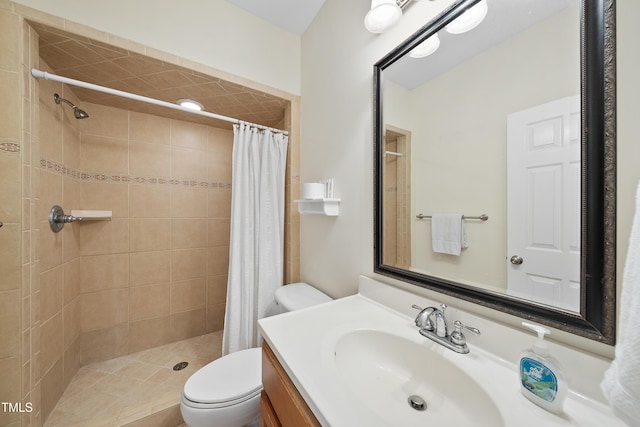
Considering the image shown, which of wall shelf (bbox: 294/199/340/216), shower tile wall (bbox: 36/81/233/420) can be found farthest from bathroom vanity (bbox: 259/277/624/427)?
shower tile wall (bbox: 36/81/233/420)

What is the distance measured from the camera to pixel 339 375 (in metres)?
0.52

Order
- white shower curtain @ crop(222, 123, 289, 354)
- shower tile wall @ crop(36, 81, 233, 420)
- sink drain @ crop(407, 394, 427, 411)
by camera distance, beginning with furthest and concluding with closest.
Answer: white shower curtain @ crop(222, 123, 289, 354) → shower tile wall @ crop(36, 81, 233, 420) → sink drain @ crop(407, 394, 427, 411)

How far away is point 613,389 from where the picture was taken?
11.0 inches

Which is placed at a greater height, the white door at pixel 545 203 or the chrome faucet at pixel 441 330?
the white door at pixel 545 203

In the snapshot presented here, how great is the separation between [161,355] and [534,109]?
2.57 meters

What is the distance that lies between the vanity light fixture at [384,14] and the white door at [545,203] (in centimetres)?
61

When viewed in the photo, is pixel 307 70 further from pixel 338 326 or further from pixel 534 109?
pixel 338 326

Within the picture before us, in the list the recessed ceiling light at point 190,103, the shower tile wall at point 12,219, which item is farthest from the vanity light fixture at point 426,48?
the shower tile wall at point 12,219

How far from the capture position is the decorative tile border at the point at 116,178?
1.26m

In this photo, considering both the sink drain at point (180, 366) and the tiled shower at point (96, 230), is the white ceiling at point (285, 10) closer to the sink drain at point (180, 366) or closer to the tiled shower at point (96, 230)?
the tiled shower at point (96, 230)

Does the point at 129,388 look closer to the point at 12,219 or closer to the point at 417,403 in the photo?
the point at 12,219

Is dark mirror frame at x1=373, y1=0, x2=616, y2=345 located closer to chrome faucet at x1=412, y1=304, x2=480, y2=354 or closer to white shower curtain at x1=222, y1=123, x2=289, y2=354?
chrome faucet at x1=412, y1=304, x2=480, y2=354

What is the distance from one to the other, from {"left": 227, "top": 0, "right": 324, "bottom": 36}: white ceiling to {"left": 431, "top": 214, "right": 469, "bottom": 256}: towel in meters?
1.50

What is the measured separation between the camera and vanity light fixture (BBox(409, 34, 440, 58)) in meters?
0.77
